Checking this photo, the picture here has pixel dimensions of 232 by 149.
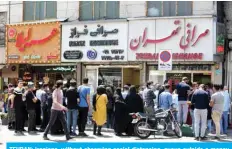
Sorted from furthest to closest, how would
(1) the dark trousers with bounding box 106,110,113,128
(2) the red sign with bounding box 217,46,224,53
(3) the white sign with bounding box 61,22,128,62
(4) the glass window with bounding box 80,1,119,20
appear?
1. (4) the glass window with bounding box 80,1,119,20
2. (3) the white sign with bounding box 61,22,128,62
3. (2) the red sign with bounding box 217,46,224,53
4. (1) the dark trousers with bounding box 106,110,113,128

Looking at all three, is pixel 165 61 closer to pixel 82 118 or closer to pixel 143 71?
pixel 82 118

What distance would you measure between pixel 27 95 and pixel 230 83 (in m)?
8.04

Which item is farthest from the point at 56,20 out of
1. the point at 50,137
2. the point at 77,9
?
the point at 50,137

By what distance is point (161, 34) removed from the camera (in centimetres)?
1947

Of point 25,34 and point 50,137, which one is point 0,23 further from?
point 50,137

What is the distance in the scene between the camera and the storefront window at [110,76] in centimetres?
2125

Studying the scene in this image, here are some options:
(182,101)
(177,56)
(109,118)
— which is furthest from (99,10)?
(182,101)

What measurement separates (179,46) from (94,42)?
13.5ft

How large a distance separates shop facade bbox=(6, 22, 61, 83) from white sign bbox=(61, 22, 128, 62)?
611 mm

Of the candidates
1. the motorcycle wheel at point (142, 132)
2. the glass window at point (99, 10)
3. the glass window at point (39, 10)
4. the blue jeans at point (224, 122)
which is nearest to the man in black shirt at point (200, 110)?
the motorcycle wheel at point (142, 132)

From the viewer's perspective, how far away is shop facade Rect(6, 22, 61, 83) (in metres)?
22.5

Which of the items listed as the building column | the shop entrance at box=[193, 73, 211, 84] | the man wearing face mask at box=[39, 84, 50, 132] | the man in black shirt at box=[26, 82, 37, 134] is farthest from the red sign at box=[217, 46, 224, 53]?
the man in black shirt at box=[26, 82, 37, 134]

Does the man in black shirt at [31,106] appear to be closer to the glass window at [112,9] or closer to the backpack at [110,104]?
the backpack at [110,104]

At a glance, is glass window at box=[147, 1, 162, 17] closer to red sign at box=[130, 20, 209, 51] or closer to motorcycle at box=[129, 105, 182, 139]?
red sign at box=[130, 20, 209, 51]
